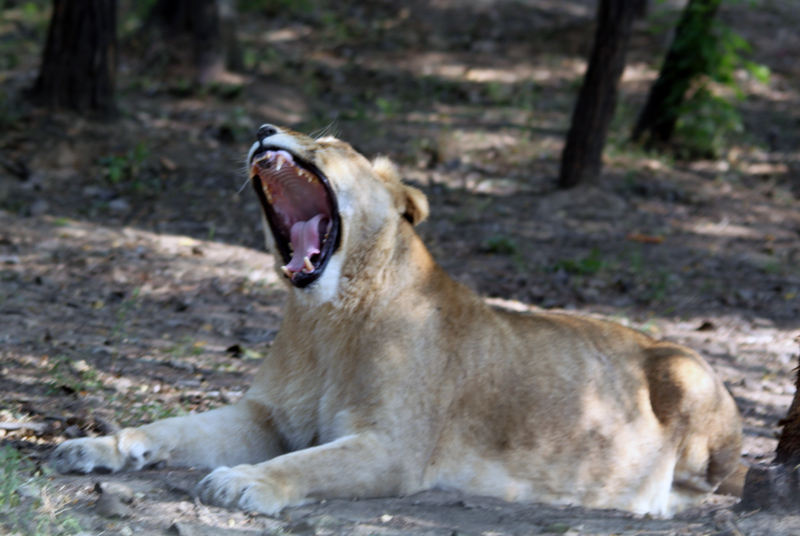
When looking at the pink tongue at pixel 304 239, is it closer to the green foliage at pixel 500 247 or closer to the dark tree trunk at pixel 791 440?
the dark tree trunk at pixel 791 440

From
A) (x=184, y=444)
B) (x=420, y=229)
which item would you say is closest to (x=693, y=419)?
(x=184, y=444)

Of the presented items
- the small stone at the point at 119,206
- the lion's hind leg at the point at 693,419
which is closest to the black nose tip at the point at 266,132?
the lion's hind leg at the point at 693,419

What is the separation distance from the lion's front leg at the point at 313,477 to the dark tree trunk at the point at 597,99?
6955 millimetres

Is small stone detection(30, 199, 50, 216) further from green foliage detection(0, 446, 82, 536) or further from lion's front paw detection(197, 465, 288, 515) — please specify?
lion's front paw detection(197, 465, 288, 515)

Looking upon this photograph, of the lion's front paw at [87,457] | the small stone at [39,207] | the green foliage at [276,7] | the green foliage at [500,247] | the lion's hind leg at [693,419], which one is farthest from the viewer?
the green foliage at [276,7]

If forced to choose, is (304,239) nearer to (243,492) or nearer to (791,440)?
(243,492)

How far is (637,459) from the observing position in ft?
14.0

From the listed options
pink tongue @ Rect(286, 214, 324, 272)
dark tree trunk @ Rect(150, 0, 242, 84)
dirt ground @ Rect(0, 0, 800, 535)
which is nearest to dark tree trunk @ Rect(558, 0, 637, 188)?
dirt ground @ Rect(0, 0, 800, 535)

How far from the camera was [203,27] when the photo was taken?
12109 mm

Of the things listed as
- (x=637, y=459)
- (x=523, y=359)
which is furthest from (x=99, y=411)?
(x=637, y=459)

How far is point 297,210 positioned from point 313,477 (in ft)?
4.40

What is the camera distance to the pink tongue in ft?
12.8

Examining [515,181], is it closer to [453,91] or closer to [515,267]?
[515,267]

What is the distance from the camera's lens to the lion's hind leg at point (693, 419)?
4.39 metres
